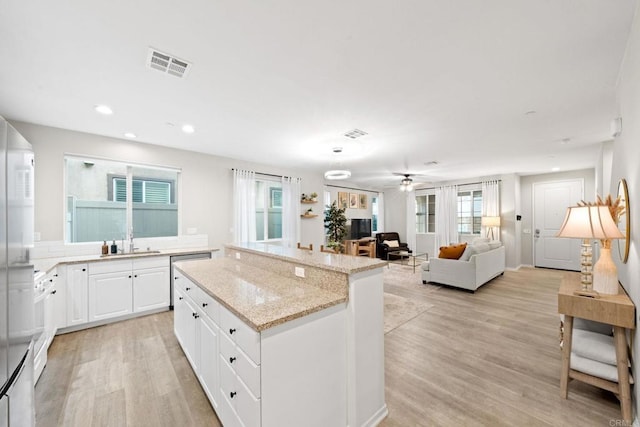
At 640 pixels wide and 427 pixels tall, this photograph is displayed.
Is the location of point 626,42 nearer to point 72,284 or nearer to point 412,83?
point 412,83

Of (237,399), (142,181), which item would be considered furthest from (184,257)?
(237,399)

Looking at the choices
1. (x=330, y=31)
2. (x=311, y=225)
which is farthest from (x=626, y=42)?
(x=311, y=225)

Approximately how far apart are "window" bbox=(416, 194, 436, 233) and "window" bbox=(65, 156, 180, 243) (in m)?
7.49

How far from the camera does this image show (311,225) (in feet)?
22.5

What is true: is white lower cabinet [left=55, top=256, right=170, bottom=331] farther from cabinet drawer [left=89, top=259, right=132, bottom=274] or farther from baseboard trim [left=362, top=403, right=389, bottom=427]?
baseboard trim [left=362, top=403, right=389, bottom=427]

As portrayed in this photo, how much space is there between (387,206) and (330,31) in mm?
8542

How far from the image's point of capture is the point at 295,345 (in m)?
1.39

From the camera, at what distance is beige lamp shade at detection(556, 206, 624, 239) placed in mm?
1935

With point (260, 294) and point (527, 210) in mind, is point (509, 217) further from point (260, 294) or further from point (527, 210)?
point (260, 294)

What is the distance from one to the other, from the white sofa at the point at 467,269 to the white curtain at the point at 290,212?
9.94ft

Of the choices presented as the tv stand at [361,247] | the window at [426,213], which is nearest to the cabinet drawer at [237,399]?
the tv stand at [361,247]

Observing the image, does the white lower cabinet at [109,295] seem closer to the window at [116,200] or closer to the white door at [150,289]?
the white door at [150,289]

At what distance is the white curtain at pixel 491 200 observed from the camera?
278 inches

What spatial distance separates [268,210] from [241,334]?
4772 millimetres
